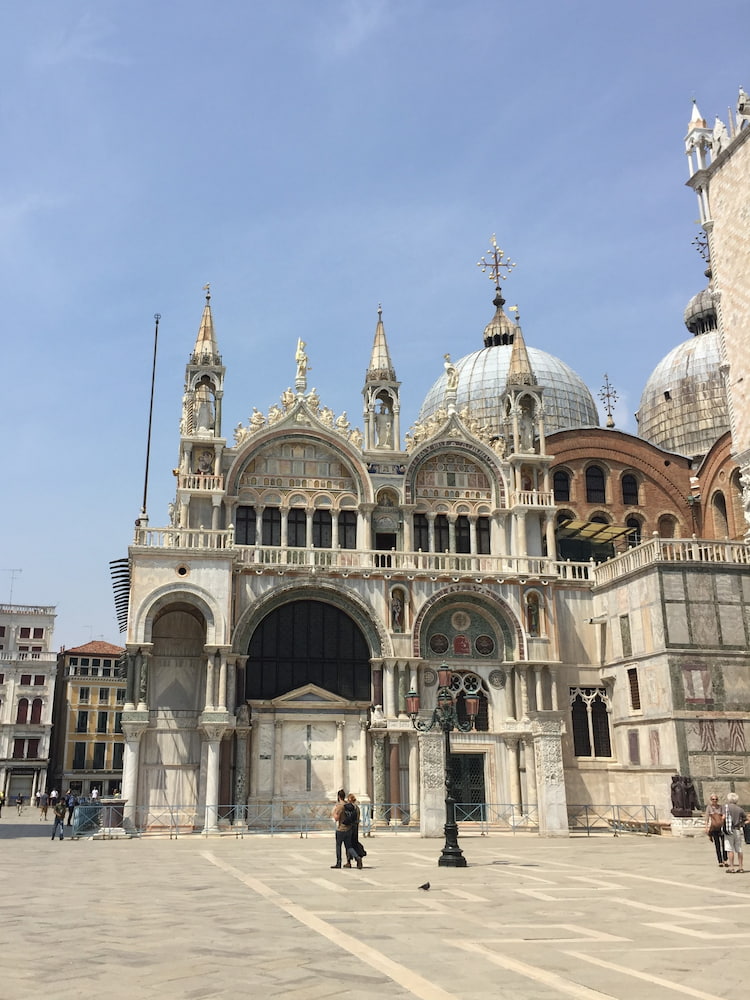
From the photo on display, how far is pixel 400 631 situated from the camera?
114ft

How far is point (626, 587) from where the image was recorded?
3441 centimetres

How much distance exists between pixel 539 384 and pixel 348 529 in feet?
71.3

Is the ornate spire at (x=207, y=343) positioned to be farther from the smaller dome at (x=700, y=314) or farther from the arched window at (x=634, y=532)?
the smaller dome at (x=700, y=314)

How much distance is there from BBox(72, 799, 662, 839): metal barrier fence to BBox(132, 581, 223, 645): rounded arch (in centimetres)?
546

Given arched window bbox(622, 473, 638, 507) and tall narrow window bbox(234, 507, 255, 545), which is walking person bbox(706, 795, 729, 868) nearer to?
tall narrow window bbox(234, 507, 255, 545)

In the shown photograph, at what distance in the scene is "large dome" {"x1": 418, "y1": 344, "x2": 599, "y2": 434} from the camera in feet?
177

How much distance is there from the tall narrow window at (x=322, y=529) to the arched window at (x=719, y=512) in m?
19.3

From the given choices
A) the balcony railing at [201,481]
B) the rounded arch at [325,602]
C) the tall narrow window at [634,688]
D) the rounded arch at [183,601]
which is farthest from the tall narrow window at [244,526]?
the tall narrow window at [634,688]

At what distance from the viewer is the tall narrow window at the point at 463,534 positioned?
Result: 127 feet

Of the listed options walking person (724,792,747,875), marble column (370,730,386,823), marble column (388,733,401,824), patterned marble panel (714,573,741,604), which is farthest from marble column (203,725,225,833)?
walking person (724,792,747,875)

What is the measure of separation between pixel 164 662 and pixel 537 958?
84.5 ft

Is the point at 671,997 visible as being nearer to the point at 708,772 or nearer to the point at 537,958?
the point at 537,958

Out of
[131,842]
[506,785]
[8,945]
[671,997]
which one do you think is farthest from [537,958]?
[506,785]

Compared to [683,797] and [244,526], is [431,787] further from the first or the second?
[244,526]
